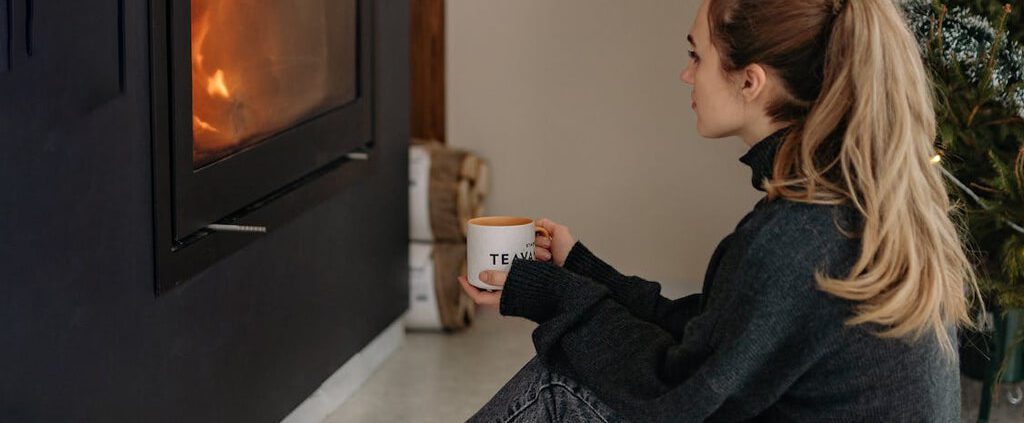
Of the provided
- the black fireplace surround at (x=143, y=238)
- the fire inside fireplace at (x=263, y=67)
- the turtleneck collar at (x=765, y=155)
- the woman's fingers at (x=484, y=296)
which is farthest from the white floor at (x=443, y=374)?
the turtleneck collar at (x=765, y=155)

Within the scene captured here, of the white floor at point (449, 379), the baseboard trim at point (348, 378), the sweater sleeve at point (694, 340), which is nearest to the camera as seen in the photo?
the sweater sleeve at point (694, 340)

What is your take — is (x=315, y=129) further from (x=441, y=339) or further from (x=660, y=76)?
(x=660, y=76)

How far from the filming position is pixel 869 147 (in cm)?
139

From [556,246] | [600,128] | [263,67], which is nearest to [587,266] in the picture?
[556,246]

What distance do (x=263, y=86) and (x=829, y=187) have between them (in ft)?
3.67

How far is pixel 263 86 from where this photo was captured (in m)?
2.19

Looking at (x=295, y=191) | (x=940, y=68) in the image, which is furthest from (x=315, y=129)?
(x=940, y=68)

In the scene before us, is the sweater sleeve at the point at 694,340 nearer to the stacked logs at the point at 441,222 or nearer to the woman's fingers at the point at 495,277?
the woman's fingers at the point at 495,277

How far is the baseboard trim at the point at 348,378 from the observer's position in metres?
2.54

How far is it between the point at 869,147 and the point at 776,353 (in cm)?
24

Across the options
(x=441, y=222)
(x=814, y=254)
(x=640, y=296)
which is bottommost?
(x=441, y=222)

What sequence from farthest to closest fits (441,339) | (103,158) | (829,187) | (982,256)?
1. (441,339)
2. (982,256)
3. (103,158)
4. (829,187)

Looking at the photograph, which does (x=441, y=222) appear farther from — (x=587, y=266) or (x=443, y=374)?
(x=587, y=266)

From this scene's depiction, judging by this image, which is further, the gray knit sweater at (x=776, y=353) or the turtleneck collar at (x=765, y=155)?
the turtleneck collar at (x=765, y=155)
